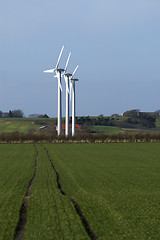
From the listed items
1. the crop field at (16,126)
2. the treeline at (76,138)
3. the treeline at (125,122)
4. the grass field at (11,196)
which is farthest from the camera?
the treeline at (125,122)

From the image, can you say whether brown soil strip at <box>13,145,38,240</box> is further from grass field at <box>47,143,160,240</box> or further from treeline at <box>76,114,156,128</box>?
treeline at <box>76,114,156,128</box>

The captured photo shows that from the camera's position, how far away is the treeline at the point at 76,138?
82.8 m

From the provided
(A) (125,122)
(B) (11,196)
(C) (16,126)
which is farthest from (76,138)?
(B) (11,196)

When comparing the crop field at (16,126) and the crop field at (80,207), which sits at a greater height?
the crop field at (16,126)

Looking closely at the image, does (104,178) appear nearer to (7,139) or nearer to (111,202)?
(111,202)

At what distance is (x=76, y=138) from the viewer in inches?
3354

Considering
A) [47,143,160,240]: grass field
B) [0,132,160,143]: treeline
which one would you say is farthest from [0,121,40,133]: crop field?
[47,143,160,240]: grass field

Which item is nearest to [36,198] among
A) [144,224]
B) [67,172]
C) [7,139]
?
[144,224]

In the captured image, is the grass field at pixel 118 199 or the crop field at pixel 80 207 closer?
the crop field at pixel 80 207

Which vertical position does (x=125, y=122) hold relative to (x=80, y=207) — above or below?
above

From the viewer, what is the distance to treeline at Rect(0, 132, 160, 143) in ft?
271

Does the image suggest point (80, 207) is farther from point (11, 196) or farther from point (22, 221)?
point (11, 196)

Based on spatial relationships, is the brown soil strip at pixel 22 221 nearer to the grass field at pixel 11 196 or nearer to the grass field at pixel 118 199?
the grass field at pixel 11 196

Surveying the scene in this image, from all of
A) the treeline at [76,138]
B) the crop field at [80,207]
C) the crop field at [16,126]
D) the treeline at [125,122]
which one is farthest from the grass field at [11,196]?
the treeline at [125,122]
